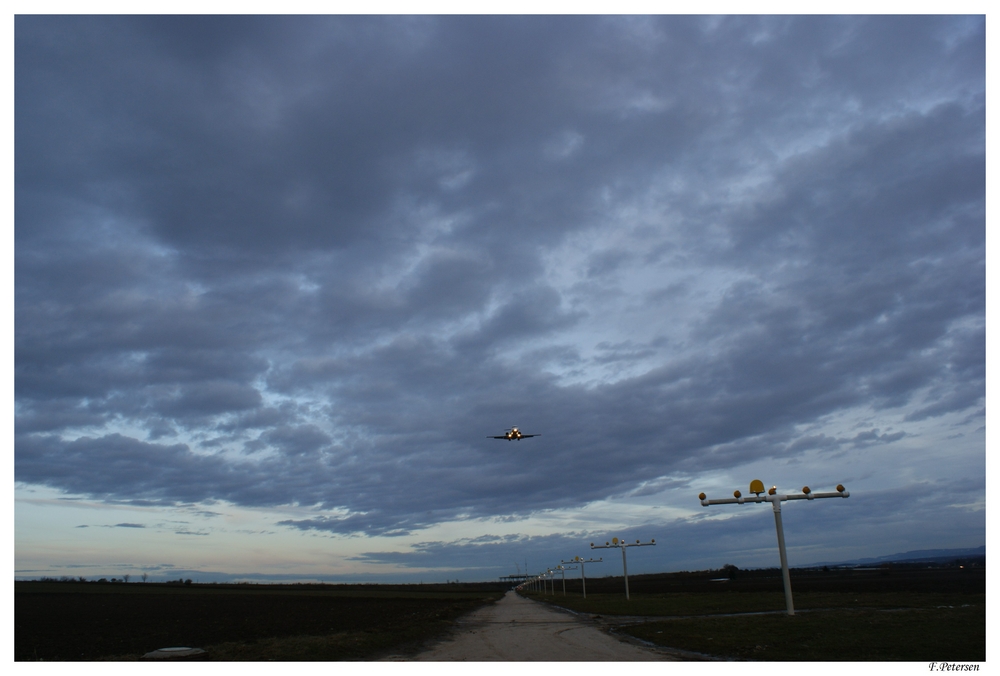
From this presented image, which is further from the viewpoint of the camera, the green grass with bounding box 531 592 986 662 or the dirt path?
the dirt path

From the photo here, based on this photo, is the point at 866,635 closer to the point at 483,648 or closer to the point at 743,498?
the point at 743,498

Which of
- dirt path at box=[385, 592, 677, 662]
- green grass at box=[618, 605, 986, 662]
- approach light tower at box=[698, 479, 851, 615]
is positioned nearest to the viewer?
green grass at box=[618, 605, 986, 662]

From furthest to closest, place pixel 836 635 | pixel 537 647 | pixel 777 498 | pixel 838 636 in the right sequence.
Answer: pixel 777 498, pixel 537 647, pixel 836 635, pixel 838 636

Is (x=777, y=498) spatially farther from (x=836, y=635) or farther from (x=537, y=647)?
(x=537, y=647)

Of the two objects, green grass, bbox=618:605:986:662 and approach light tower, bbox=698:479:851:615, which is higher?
approach light tower, bbox=698:479:851:615

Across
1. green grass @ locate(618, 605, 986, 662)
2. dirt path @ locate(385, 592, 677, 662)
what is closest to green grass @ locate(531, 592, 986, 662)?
green grass @ locate(618, 605, 986, 662)

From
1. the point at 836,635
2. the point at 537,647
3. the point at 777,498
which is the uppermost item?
the point at 777,498

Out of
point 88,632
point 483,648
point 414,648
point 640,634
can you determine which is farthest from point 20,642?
point 640,634

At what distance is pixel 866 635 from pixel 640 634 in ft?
35.2

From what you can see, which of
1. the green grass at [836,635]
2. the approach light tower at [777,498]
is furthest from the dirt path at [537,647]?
the approach light tower at [777,498]

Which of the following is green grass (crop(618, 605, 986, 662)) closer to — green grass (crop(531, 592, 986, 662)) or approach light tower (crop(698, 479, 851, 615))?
green grass (crop(531, 592, 986, 662))

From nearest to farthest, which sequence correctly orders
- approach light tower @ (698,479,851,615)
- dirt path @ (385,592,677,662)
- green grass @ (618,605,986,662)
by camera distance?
green grass @ (618,605,986,662) < dirt path @ (385,592,677,662) < approach light tower @ (698,479,851,615)

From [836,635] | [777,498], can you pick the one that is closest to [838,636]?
[836,635]
